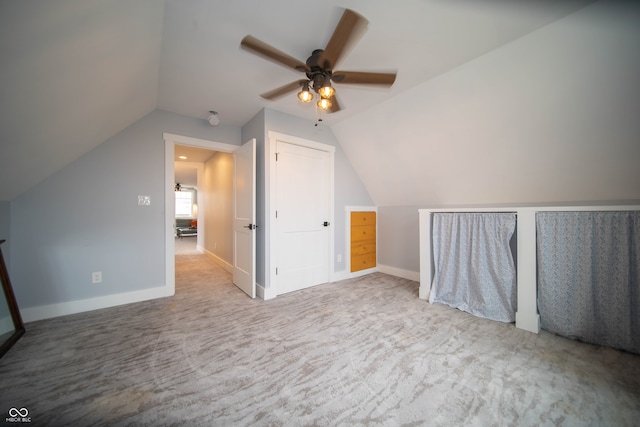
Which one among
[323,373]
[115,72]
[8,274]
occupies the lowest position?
[323,373]

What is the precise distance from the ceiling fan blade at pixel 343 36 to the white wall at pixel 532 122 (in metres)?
1.28

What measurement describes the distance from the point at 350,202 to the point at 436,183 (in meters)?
1.31

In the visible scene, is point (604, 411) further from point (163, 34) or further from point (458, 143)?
point (163, 34)

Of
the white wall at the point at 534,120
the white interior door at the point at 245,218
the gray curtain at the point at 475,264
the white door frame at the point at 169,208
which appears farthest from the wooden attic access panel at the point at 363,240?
the white door frame at the point at 169,208

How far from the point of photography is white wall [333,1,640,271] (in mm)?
1574

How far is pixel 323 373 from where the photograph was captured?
1.50 m

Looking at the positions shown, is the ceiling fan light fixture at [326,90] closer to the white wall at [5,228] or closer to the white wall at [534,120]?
the white wall at [534,120]

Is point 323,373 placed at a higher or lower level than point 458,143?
lower

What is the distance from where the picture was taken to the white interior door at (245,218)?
112 inches

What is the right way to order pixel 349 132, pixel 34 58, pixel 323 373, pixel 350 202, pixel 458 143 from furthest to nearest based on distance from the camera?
pixel 350 202 → pixel 349 132 → pixel 458 143 → pixel 323 373 → pixel 34 58

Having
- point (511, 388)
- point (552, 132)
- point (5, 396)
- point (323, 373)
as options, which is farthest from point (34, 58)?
point (552, 132)

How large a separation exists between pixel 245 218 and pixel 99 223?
1.59m

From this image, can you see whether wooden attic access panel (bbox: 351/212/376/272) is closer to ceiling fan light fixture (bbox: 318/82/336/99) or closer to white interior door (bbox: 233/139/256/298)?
white interior door (bbox: 233/139/256/298)

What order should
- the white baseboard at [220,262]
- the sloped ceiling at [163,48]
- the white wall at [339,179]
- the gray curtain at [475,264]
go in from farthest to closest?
the white baseboard at [220,262], the white wall at [339,179], the gray curtain at [475,264], the sloped ceiling at [163,48]
